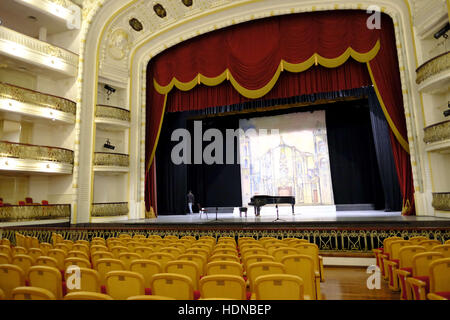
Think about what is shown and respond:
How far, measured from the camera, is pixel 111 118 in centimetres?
1330

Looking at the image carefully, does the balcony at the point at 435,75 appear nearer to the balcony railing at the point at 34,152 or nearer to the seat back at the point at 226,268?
the seat back at the point at 226,268

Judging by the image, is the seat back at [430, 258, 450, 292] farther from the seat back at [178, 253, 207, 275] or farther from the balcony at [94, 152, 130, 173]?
the balcony at [94, 152, 130, 173]

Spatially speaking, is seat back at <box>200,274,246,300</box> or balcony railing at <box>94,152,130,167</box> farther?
balcony railing at <box>94,152,130,167</box>

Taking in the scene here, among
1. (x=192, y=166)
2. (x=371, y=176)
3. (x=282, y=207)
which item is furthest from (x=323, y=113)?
(x=192, y=166)

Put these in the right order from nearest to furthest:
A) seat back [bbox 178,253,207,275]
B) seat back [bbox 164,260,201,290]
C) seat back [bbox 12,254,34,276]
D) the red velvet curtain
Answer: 1. seat back [bbox 164,260,201,290]
2. seat back [bbox 178,253,207,275]
3. seat back [bbox 12,254,34,276]
4. the red velvet curtain

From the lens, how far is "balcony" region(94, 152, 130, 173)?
12758 mm

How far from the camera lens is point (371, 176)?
1541 centimetres

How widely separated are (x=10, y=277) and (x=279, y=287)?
2.57 m

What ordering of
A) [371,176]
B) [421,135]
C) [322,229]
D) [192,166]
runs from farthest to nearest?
1. [192,166]
2. [371,176]
3. [421,135]
4. [322,229]

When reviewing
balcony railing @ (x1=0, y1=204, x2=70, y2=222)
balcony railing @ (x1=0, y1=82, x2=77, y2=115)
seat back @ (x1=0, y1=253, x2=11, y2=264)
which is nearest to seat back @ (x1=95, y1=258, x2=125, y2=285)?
seat back @ (x1=0, y1=253, x2=11, y2=264)

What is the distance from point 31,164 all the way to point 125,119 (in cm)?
441

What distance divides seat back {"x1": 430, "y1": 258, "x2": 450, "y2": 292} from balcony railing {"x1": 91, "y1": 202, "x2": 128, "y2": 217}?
12259 millimetres

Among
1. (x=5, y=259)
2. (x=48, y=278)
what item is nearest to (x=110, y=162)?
(x=5, y=259)
